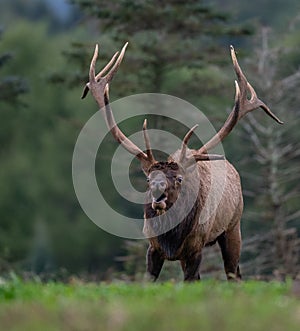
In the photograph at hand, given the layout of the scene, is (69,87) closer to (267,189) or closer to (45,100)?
(267,189)

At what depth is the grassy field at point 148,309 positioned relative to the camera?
676 cm

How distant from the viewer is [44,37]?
5862 centimetres

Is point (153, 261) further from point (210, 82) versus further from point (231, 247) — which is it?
point (210, 82)

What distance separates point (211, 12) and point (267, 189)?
4521 millimetres

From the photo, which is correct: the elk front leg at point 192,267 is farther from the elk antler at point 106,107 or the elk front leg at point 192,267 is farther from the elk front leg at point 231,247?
the elk antler at point 106,107

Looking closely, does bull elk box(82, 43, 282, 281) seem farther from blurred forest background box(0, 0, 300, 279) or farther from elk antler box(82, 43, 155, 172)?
blurred forest background box(0, 0, 300, 279)

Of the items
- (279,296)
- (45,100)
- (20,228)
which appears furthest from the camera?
(45,100)

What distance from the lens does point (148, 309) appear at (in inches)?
278

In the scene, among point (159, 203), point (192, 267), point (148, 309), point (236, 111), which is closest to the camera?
point (148, 309)

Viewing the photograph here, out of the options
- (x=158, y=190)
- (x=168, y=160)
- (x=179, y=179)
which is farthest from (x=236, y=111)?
(x=158, y=190)

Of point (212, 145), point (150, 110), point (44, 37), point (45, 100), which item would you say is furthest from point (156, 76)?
point (44, 37)

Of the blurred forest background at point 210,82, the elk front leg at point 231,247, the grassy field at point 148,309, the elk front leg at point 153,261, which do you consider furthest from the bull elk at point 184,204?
the grassy field at point 148,309

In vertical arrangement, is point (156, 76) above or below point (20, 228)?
above

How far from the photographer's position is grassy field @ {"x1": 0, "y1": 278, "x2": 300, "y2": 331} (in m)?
6.76
